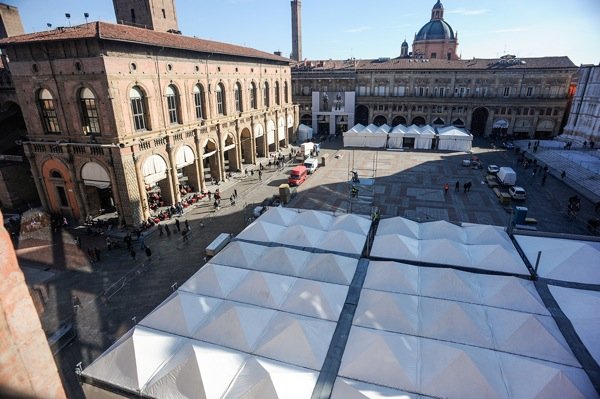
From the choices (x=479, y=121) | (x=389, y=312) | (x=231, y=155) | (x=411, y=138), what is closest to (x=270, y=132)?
(x=231, y=155)

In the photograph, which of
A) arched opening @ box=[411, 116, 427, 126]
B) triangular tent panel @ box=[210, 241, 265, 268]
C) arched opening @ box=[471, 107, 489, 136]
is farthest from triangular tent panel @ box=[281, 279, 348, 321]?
arched opening @ box=[471, 107, 489, 136]

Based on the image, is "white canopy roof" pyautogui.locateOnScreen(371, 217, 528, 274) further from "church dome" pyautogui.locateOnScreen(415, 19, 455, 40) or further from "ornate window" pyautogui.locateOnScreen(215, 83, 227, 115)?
"church dome" pyautogui.locateOnScreen(415, 19, 455, 40)

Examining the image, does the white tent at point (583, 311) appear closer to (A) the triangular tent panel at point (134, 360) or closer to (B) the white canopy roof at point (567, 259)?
(B) the white canopy roof at point (567, 259)

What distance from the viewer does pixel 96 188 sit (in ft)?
98.4

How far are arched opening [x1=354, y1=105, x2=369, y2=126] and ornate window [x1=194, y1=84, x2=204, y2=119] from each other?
38.6 metres

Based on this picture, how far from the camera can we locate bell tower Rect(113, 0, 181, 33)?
124 feet

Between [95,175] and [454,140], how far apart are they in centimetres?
4759

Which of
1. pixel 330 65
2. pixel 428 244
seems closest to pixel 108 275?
pixel 428 244

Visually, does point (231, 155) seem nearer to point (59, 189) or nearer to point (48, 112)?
point (59, 189)

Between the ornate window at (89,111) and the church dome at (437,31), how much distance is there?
82.0m

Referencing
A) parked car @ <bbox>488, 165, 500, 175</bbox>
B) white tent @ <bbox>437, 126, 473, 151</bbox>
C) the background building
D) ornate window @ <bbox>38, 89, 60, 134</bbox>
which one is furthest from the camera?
white tent @ <bbox>437, 126, 473, 151</bbox>

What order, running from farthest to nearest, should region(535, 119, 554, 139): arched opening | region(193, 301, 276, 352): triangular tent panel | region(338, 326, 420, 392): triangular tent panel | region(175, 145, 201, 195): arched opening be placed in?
region(535, 119, 554, 139): arched opening → region(175, 145, 201, 195): arched opening → region(193, 301, 276, 352): triangular tent panel → region(338, 326, 420, 392): triangular tent panel

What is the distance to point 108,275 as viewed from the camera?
22.0 metres

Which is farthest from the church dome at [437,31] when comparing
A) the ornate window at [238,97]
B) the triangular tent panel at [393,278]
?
the triangular tent panel at [393,278]
